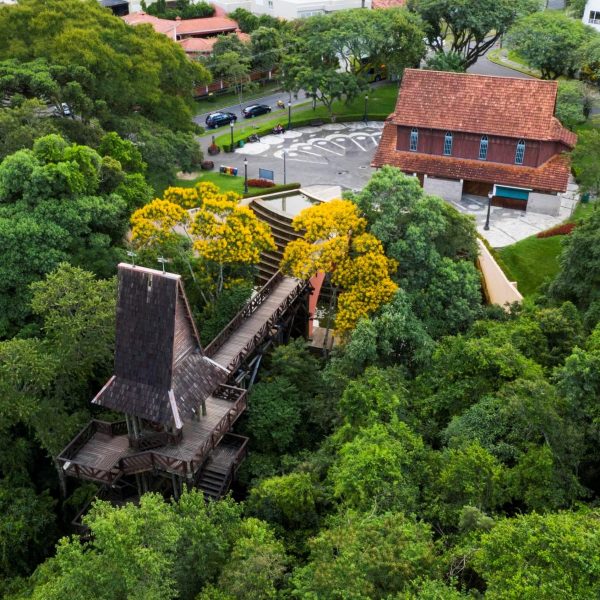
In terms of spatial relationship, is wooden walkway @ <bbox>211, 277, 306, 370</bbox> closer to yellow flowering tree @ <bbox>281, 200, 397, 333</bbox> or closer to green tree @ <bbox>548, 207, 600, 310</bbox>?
yellow flowering tree @ <bbox>281, 200, 397, 333</bbox>

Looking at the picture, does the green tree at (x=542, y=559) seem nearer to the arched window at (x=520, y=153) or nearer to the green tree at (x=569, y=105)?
the arched window at (x=520, y=153)

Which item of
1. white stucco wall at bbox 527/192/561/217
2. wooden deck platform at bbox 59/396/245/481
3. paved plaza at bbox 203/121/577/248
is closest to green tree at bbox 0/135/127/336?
wooden deck platform at bbox 59/396/245/481

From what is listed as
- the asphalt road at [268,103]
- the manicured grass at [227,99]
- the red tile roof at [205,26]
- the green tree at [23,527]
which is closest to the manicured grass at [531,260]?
the green tree at [23,527]

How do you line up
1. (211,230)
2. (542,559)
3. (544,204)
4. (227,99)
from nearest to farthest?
(542,559)
(211,230)
(544,204)
(227,99)

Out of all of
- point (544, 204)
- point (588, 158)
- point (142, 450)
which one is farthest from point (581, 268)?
point (142, 450)

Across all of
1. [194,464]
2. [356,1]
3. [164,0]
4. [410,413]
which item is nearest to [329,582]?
[194,464]

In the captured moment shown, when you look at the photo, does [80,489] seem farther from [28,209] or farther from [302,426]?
[28,209]

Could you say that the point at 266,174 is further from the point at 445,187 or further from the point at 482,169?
the point at 482,169
